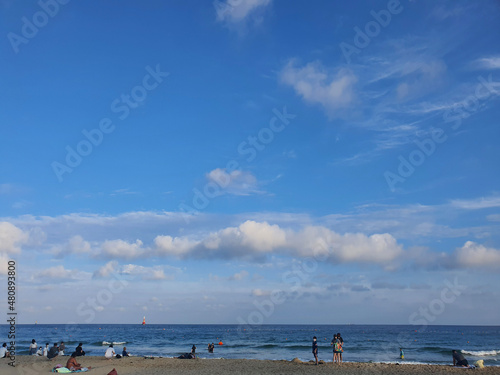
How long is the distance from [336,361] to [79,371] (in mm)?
18152

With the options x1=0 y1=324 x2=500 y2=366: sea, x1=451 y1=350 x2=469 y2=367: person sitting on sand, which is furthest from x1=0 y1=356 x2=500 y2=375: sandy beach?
x1=0 y1=324 x2=500 y2=366: sea

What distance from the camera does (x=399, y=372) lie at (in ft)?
83.8

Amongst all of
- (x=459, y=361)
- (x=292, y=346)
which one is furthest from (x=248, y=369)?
(x=292, y=346)

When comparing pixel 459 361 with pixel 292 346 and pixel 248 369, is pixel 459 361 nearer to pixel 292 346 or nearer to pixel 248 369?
pixel 248 369

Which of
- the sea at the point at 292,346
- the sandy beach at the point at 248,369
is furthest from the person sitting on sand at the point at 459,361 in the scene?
the sea at the point at 292,346

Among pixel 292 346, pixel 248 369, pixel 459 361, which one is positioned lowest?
pixel 292 346

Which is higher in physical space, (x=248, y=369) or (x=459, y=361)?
(x=459, y=361)

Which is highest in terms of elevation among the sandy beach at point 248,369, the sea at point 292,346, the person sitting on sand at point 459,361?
the person sitting on sand at point 459,361

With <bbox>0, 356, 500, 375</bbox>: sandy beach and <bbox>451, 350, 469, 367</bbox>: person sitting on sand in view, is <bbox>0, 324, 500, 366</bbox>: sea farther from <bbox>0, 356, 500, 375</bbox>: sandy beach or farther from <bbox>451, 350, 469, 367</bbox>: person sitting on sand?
<bbox>0, 356, 500, 375</bbox>: sandy beach

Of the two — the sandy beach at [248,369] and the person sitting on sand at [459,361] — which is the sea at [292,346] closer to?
the person sitting on sand at [459,361]

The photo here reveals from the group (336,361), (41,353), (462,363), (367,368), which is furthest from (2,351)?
(462,363)

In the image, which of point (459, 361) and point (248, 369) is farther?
point (459, 361)

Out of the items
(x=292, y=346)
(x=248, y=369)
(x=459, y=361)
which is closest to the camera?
(x=248, y=369)

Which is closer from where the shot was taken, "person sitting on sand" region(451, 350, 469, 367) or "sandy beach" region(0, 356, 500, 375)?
"sandy beach" region(0, 356, 500, 375)
